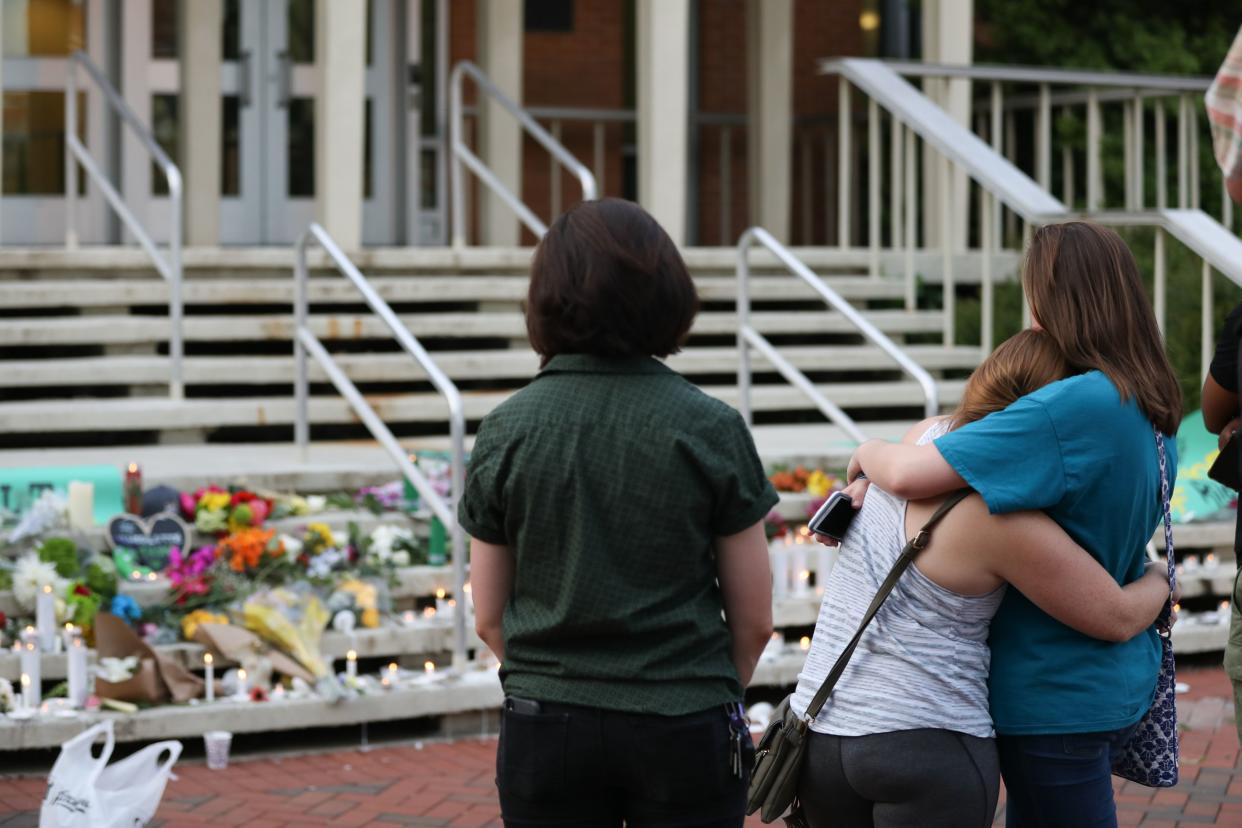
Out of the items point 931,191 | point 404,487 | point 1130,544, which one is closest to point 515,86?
point 931,191

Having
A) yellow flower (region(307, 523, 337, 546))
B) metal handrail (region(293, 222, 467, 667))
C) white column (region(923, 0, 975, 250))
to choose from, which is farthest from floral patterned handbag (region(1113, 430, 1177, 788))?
white column (region(923, 0, 975, 250))

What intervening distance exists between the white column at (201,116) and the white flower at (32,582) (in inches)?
176

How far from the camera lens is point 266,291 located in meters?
8.30

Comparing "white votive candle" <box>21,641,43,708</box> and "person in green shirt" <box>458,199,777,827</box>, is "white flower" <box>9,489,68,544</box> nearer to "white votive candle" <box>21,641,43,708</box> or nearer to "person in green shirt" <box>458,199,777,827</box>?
"white votive candle" <box>21,641,43,708</box>

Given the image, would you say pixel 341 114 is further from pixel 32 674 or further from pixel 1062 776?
pixel 1062 776

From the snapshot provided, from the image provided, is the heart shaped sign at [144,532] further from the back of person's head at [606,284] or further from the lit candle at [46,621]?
the back of person's head at [606,284]

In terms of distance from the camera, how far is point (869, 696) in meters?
2.49

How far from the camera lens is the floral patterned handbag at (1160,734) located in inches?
105

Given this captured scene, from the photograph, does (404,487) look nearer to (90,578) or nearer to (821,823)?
(90,578)

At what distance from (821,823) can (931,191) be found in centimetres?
774

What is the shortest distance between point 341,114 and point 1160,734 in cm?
667

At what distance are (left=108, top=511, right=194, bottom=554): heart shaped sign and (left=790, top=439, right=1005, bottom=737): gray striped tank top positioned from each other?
3655mm

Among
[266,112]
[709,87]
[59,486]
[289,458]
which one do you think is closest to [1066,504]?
[59,486]

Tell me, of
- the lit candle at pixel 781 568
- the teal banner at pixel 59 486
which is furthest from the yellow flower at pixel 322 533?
the lit candle at pixel 781 568
